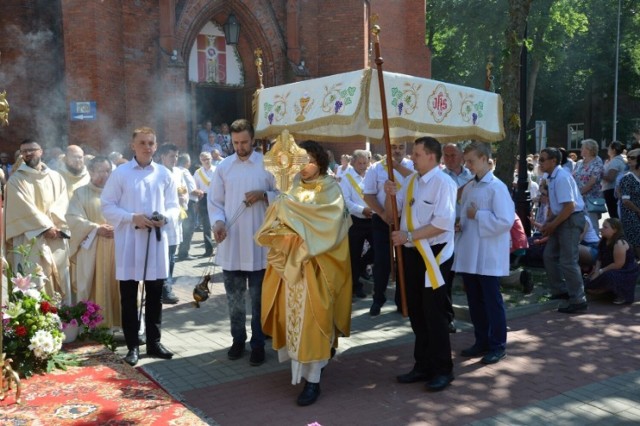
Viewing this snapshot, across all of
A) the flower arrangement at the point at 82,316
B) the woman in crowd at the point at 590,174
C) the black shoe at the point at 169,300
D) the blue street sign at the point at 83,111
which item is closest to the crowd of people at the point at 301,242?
the flower arrangement at the point at 82,316

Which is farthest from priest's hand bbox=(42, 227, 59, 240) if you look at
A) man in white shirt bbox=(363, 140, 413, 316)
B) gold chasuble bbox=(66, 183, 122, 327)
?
man in white shirt bbox=(363, 140, 413, 316)

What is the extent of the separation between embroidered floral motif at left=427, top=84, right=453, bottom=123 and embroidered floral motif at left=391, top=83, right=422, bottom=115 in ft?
0.71

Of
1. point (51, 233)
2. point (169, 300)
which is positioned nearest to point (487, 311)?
point (169, 300)

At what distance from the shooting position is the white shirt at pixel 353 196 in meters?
8.87

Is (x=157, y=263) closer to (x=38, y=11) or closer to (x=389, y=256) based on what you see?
(x=389, y=256)

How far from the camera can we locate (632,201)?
32.6ft

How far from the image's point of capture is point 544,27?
105ft

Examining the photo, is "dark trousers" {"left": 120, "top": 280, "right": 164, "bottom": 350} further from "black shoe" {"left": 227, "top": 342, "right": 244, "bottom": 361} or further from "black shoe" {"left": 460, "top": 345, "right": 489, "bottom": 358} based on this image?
"black shoe" {"left": 460, "top": 345, "right": 489, "bottom": 358}

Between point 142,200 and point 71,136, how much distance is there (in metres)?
10.7

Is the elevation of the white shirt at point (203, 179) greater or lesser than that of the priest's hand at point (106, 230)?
greater

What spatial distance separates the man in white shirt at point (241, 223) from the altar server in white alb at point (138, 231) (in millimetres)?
556

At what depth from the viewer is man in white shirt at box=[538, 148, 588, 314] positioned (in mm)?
7887

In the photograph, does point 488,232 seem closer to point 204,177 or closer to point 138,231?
point 138,231

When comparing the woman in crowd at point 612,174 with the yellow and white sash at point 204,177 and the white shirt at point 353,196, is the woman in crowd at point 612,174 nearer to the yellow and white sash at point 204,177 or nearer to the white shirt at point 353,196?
the white shirt at point 353,196
